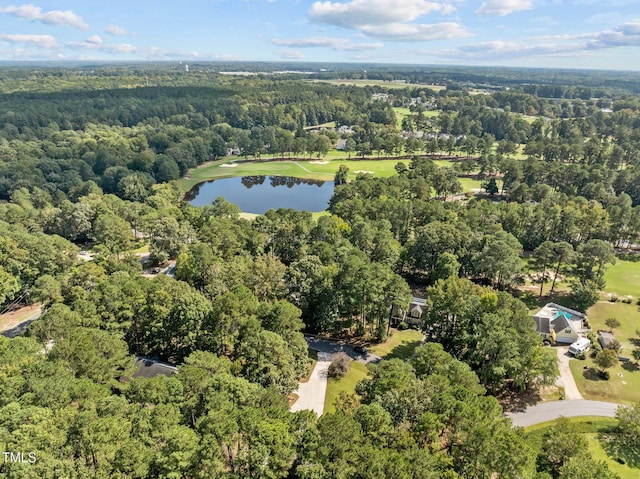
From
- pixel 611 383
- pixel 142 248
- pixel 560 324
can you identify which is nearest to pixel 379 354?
pixel 560 324

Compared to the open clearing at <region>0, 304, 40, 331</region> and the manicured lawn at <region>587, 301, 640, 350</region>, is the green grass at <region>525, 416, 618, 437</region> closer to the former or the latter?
the manicured lawn at <region>587, 301, 640, 350</region>

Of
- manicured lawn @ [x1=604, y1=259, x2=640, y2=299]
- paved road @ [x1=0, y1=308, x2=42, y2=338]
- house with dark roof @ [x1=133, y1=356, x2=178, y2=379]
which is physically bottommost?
paved road @ [x1=0, y1=308, x2=42, y2=338]

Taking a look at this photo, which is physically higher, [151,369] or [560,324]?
[151,369]

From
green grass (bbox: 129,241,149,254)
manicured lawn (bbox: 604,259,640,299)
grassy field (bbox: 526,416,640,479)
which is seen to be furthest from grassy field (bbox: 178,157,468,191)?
grassy field (bbox: 526,416,640,479)

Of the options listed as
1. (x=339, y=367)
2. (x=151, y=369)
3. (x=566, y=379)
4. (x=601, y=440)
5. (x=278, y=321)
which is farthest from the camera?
(x=566, y=379)

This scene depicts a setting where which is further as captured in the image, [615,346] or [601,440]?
[615,346]

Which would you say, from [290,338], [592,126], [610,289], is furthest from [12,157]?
[592,126]

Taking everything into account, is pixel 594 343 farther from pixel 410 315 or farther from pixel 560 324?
pixel 410 315

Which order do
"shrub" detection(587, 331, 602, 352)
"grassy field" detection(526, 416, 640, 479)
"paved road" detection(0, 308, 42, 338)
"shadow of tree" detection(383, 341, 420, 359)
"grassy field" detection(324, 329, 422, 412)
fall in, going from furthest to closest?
"paved road" detection(0, 308, 42, 338), "shrub" detection(587, 331, 602, 352), "shadow of tree" detection(383, 341, 420, 359), "grassy field" detection(324, 329, 422, 412), "grassy field" detection(526, 416, 640, 479)
